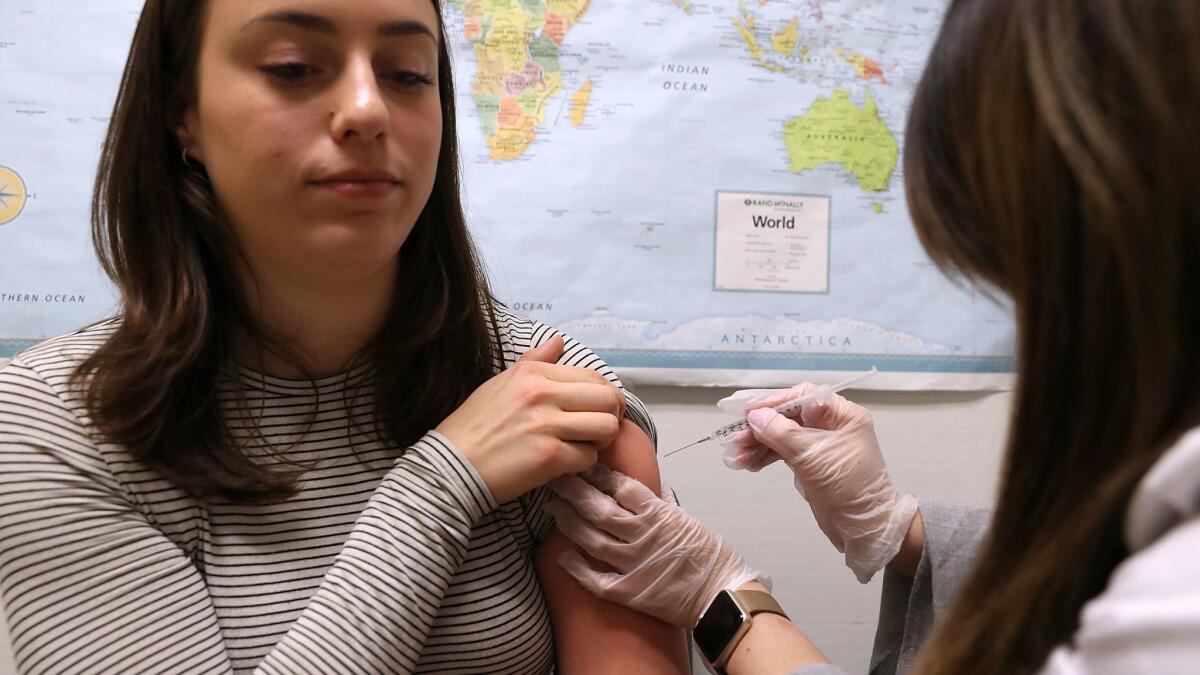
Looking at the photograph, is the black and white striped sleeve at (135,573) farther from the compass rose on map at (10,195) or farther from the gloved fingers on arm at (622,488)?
the compass rose on map at (10,195)

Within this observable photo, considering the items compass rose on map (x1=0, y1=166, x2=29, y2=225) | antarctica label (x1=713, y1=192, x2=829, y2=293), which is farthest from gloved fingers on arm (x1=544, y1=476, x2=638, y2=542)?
compass rose on map (x1=0, y1=166, x2=29, y2=225)

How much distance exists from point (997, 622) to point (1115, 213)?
29cm

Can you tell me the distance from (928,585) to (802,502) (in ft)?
1.81

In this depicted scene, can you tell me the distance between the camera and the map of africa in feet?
4.80

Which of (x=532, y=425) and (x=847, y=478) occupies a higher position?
(x=532, y=425)

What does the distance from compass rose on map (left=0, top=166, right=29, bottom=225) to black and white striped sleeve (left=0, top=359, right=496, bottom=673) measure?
2.39 ft

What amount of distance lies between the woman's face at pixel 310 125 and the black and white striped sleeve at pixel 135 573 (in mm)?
279

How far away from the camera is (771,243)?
5.51 ft

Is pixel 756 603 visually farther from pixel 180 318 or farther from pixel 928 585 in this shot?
pixel 180 318

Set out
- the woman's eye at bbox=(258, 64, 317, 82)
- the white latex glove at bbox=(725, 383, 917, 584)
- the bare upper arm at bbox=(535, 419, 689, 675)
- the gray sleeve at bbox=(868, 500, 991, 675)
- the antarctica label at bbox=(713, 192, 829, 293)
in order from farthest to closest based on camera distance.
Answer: the antarctica label at bbox=(713, 192, 829, 293), the white latex glove at bbox=(725, 383, 917, 584), the gray sleeve at bbox=(868, 500, 991, 675), the bare upper arm at bbox=(535, 419, 689, 675), the woman's eye at bbox=(258, 64, 317, 82)

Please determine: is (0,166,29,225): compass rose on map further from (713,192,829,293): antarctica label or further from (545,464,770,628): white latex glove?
(713,192,829,293): antarctica label

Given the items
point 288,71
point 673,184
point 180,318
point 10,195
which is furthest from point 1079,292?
point 10,195

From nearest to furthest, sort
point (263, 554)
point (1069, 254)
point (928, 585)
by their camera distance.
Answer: point (1069, 254) → point (263, 554) → point (928, 585)

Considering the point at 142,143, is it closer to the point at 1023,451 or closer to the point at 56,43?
the point at 56,43
